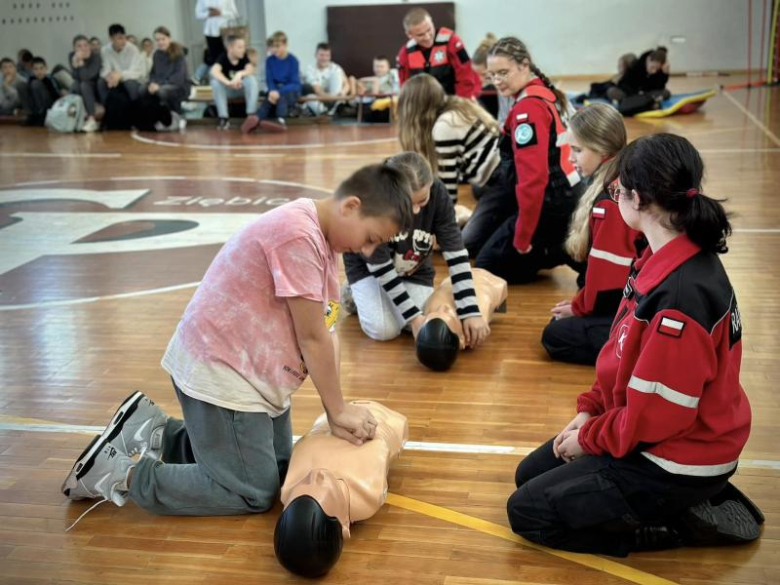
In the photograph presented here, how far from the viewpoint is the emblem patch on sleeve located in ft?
15.9

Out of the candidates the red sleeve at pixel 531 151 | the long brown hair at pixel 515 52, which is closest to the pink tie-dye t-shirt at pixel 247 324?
the red sleeve at pixel 531 151

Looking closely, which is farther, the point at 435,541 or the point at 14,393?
the point at 14,393

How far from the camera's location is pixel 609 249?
153 inches

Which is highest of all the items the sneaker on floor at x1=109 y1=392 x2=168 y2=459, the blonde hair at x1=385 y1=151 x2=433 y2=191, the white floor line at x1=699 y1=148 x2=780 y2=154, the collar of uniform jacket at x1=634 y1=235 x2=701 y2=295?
the blonde hair at x1=385 y1=151 x2=433 y2=191

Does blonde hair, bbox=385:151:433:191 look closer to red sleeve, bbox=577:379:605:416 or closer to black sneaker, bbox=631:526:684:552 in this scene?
red sleeve, bbox=577:379:605:416

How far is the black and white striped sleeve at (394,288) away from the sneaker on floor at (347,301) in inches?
21.2

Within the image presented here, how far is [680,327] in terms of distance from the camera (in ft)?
7.63

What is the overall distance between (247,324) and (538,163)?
263cm

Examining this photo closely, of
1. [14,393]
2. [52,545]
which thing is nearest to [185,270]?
[14,393]

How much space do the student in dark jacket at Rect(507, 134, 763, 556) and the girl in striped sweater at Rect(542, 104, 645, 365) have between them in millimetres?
1196

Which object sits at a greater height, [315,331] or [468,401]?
[315,331]

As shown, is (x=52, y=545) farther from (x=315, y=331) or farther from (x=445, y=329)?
(x=445, y=329)

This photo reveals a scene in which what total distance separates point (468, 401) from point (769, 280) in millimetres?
2347

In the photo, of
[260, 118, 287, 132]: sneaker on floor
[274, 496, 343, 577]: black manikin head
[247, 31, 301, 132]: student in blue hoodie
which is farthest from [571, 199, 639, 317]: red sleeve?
[247, 31, 301, 132]: student in blue hoodie
